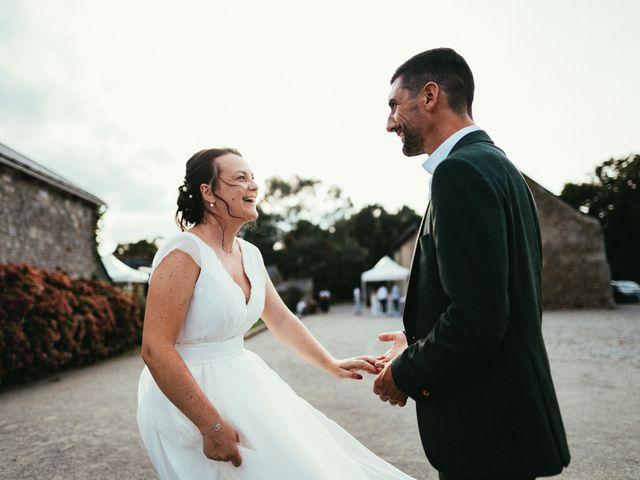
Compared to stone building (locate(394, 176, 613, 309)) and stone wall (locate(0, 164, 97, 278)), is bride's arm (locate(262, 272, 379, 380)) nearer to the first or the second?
stone wall (locate(0, 164, 97, 278))

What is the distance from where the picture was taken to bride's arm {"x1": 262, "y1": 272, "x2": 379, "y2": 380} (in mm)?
2438

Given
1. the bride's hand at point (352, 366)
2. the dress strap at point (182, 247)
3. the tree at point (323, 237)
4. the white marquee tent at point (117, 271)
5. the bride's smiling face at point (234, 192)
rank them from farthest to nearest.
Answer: the tree at point (323, 237) < the white marquee tent at point (117, 271) < the bride's hand at point (352, 366) < the bride's smiling face at point (234, 192) < the dress strap at point (182, 247)

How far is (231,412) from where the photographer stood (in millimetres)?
1861

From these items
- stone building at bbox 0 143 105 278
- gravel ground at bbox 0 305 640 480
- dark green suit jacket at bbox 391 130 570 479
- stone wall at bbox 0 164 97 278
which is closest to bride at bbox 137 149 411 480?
dark green suit jacket at bbox 391 130 570 479

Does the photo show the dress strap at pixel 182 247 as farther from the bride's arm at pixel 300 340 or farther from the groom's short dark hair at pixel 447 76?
the groom's short dark hair at pixel 447 76

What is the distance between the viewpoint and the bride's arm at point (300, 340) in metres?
2.44

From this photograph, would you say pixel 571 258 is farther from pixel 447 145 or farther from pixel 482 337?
pixel 482 337

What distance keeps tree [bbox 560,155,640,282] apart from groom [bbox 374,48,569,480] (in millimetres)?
43449

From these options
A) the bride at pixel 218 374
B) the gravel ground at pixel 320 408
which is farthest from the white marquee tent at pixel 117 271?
the bride at pixel 218 374

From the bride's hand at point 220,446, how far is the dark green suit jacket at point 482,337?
709 millimetres

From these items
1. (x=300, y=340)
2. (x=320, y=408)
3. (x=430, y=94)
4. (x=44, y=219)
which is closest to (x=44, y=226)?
(x=44, y=219)

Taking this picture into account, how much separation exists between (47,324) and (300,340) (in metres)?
7.40

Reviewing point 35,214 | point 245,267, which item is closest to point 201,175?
point 245,267

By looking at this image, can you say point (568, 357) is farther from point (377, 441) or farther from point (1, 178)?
point (1, 178)
